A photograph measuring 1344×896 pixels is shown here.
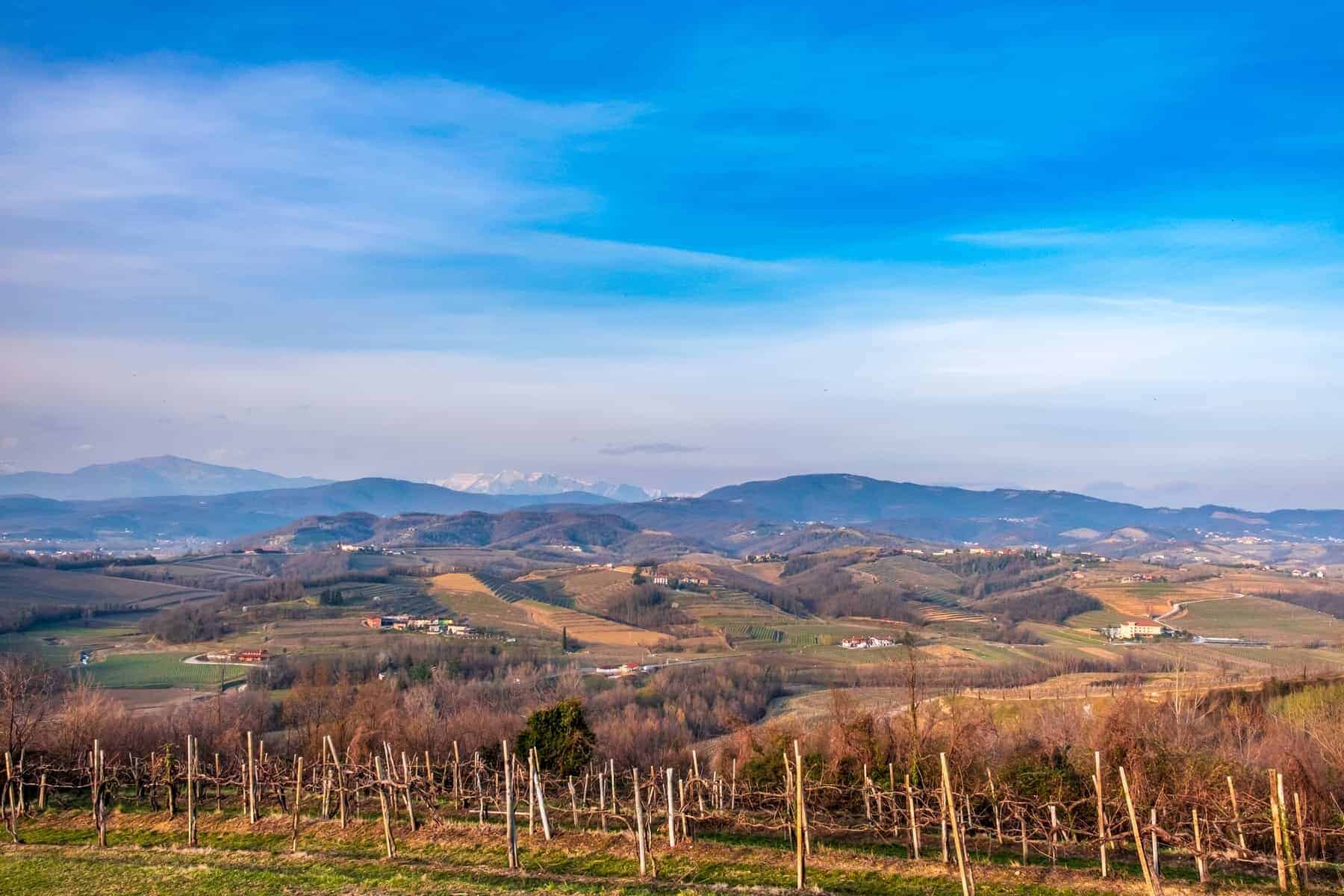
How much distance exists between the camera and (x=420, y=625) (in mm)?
109312

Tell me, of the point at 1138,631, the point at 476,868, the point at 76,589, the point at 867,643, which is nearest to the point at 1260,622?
the point at 1138,631

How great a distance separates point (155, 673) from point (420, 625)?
3233 cm

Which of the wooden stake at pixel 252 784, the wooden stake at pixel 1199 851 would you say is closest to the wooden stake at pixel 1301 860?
the wooden stake at pixel 1199 851

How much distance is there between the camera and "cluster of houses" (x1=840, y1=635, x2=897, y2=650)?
A: 10688 cm

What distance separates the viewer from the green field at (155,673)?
76.0 metres

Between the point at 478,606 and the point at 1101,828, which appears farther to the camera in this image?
the point at 478,606

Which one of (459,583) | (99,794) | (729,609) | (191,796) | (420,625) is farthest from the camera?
(459,583)

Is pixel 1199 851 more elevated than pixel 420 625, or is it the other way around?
pixel 1199 851

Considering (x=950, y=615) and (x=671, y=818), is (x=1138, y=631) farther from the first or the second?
(x=671, y=818)

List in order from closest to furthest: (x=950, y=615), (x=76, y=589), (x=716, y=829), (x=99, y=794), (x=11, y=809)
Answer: (x=99, y=794), (x=11, y=809), (x=716, y=829), (x=76, y=589), (x=950, y=615)

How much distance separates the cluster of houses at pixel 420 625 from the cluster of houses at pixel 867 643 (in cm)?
4576

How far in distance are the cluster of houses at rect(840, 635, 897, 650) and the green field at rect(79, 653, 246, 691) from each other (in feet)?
220

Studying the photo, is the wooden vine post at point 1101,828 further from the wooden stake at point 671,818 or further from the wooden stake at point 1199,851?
the wooden stake at point 671,818

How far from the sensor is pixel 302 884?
15695 millimetres
